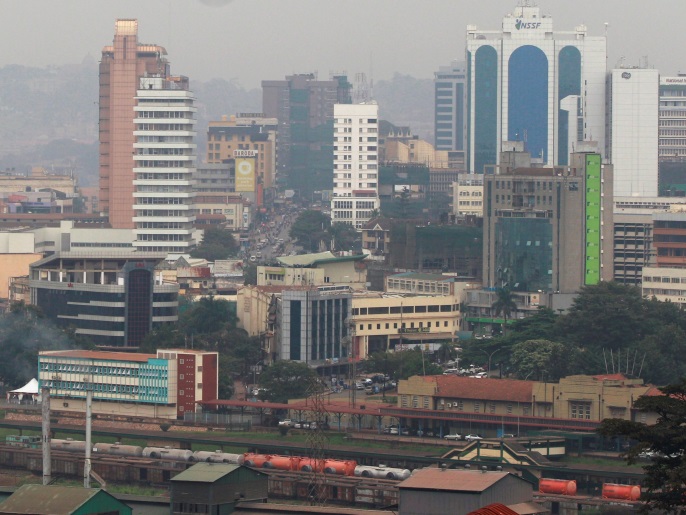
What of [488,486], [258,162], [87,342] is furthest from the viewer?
[258,162]

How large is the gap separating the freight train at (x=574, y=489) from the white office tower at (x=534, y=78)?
308 feet

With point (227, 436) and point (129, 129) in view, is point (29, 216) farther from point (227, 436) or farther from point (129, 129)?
point (227, 436)

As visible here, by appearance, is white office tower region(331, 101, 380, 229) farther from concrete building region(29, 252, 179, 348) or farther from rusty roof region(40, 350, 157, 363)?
rusty roof region(40, 350, 157, 363)

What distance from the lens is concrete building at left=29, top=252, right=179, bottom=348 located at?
3282 inches

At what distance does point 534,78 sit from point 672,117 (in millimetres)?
20652

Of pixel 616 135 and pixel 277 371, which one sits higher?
pixel 616 135

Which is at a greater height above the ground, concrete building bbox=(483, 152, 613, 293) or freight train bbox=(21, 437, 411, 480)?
concrete building bbox=(483, 152, 613, 293)

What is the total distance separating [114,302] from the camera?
83.6 meters

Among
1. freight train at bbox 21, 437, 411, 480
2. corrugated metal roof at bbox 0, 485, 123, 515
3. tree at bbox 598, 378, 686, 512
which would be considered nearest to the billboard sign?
freight train at bbox 21, 437, 411, 480

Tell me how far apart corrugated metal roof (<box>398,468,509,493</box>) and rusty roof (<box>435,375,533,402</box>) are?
785 inches

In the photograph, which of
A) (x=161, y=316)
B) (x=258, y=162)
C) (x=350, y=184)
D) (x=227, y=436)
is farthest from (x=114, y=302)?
(x=258, y=162)

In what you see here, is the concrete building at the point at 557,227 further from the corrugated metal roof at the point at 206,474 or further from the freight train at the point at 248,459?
the corrugated metal roof at the point at 206,474

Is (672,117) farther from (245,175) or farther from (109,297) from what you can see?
(109,297)

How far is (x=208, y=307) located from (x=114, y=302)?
16.1ft
